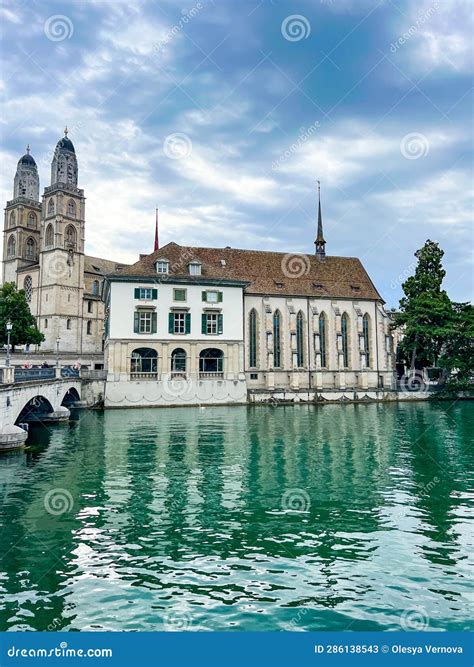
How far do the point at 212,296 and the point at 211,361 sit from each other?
6.54 m

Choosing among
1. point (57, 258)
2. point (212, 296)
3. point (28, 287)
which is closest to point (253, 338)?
point (212, 296)

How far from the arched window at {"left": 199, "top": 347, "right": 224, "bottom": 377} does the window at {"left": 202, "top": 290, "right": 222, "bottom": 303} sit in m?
4.79

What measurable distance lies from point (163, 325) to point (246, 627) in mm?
43363

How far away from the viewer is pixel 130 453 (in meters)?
23.9

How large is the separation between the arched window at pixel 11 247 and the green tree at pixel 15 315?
23.6 m

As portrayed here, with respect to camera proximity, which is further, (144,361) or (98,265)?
(98,265)

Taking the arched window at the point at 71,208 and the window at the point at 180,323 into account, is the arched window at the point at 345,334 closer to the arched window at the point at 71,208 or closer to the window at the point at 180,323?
the window at the point at 180,323

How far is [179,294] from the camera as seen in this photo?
168ft

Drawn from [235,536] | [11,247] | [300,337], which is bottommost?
[235,536]

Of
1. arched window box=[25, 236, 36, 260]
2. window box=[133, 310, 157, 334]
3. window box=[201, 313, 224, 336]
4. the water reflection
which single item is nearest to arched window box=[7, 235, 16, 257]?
arched window box=[25, 236, 36, 260]

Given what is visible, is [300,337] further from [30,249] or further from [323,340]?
[30,249]

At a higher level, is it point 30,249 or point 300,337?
point 30,249

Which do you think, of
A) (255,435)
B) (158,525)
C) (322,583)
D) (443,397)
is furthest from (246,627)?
(443,397)

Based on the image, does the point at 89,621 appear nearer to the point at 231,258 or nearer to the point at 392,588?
the point at 392,588
